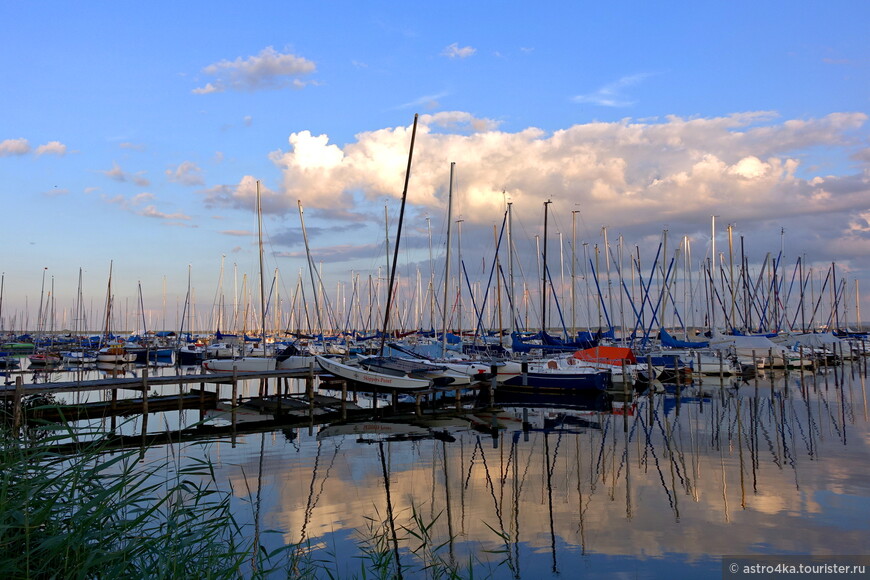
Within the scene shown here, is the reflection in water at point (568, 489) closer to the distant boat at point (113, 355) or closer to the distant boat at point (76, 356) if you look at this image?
the distant boat at point (113, 355)

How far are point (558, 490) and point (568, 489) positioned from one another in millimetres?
268

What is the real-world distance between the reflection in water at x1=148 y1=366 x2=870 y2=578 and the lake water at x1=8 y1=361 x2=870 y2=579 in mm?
53

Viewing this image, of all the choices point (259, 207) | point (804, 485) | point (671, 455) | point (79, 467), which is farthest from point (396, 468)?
point (259, 207)

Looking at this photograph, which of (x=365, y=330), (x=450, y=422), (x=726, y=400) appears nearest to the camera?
(x=450, y=422)

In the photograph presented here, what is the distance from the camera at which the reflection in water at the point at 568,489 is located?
11.7 m

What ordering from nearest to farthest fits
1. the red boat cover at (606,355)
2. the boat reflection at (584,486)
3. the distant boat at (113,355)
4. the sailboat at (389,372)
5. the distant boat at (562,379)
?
1. the boat reflection at (584,486)
2. the sailboat at (389,372)
3. the distant boat at (562,379)
4. the red boat cover at (606,355)
5. the distant boat at (113,355)

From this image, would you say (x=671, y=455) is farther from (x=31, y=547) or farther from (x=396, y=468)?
(x=31, y=547)

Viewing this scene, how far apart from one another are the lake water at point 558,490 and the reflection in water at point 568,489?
53mm

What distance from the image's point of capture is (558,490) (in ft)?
52.4

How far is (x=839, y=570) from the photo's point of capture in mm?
10508

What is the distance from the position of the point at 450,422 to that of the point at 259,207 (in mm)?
22661

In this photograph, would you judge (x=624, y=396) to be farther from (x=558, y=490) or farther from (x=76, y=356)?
(x=76, y=356)

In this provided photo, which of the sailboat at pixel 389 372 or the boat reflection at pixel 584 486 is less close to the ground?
the sailboat at pixel 389 372

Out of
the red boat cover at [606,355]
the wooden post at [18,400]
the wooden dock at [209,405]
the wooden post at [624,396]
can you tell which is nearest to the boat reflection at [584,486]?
the wooden post at [624,396]
